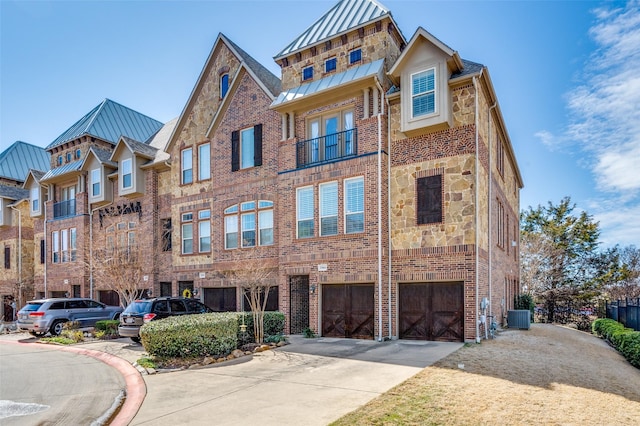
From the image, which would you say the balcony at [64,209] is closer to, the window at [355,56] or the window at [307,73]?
the window at [307,73]

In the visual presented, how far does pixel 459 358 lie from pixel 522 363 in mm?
1431

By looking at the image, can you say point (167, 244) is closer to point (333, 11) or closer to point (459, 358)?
point (333, 11)

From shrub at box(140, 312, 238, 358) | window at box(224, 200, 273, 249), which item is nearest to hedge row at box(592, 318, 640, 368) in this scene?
shrub at box(140, 312, 238, 358)

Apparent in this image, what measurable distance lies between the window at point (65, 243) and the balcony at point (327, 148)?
752 inches

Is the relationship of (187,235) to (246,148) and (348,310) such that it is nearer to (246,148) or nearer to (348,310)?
(246,148)

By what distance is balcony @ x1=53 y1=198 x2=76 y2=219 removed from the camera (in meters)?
28.7

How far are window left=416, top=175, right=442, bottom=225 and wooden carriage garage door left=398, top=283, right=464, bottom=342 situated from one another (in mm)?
2249

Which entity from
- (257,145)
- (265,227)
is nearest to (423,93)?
(257,145)

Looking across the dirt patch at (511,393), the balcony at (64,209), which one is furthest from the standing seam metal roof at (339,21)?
the balcony at (64,209)

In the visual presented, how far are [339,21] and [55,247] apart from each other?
2387 centimetres

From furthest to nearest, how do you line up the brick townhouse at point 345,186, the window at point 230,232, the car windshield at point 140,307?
the window at point 230,232, the car windshield at point 140,307, the brick townhouse at point 345,186

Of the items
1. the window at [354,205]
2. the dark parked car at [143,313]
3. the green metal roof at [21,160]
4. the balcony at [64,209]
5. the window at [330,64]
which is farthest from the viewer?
the green metal roof at [21,160]

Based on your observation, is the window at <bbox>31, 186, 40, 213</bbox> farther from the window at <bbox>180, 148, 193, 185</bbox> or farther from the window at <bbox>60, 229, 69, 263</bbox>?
the window at <bbox>180, 148, 193, 185</bbox>

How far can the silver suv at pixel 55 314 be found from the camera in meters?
19.2
